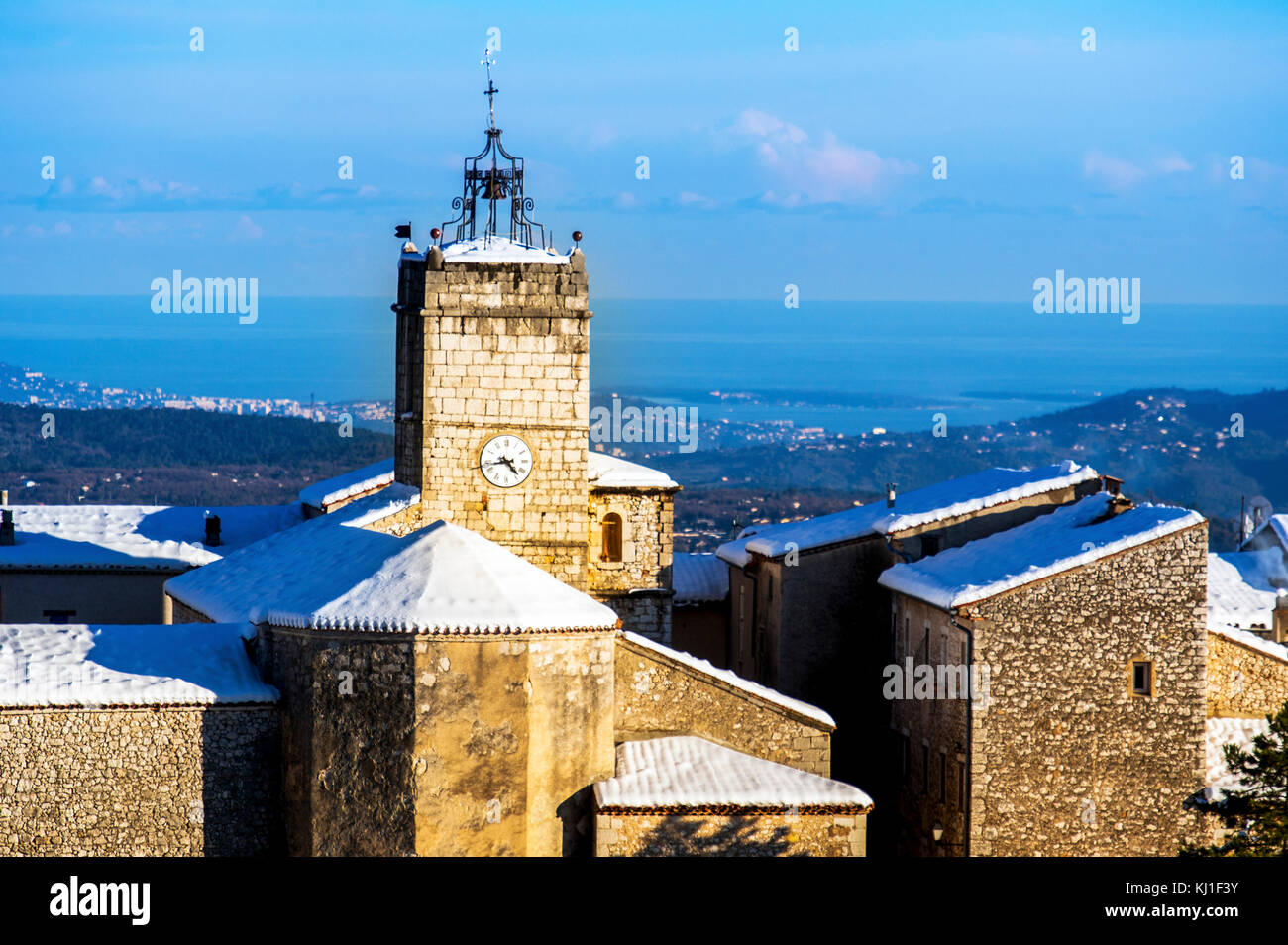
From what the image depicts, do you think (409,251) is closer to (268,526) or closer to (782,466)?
(268,526)

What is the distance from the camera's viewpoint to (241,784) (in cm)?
2711

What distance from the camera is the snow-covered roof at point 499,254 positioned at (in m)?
32.9

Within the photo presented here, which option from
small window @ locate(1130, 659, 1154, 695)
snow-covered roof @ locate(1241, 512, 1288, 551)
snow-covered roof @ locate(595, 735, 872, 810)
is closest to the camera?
snow-covered roof @ locate(595, 735, 872, 810)

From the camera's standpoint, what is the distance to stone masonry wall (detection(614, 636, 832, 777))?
28.8 meters

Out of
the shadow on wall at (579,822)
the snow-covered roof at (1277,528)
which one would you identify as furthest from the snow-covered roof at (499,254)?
the snow-covered roof at (1277,528)

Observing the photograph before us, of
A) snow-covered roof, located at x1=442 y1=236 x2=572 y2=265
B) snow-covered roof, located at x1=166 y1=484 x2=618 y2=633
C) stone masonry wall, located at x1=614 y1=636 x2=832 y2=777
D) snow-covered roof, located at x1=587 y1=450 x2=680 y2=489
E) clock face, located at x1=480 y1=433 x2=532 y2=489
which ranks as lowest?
stone masonry wall, located at x1=614 y1=636 x2=832 y2=777

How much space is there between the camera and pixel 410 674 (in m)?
25.5

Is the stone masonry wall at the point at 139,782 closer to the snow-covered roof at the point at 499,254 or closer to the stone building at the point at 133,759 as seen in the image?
the stone building at the point at 133,759

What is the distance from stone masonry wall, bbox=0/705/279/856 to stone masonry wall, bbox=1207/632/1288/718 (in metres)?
16.0

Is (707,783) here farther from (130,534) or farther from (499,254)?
(130,534)

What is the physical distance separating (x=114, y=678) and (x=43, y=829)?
91.7 inches

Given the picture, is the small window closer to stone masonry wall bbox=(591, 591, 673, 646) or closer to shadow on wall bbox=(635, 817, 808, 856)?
shadow on wall bbox=(635, 817, 808, 856)

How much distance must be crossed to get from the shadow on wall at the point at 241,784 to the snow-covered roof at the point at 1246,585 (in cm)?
2493

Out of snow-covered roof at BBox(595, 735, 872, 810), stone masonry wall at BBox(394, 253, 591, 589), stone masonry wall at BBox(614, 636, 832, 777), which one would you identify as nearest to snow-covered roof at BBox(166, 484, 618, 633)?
stone masonry wall at BBox(614, 636, 832, 777)
